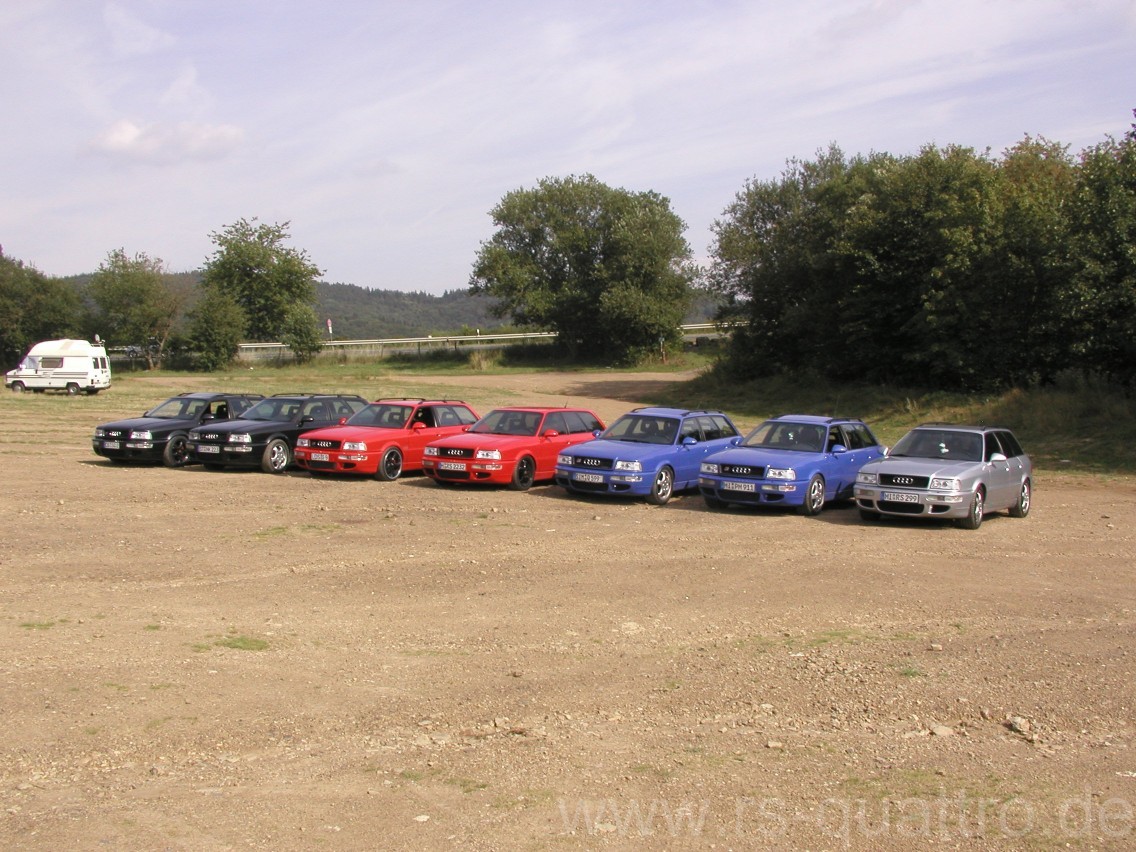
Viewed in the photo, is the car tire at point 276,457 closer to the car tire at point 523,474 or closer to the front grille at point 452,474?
the front grille at point 452,474

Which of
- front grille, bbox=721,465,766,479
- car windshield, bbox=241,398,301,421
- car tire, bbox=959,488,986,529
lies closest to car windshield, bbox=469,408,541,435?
front grille, bbox=721,465,766,479

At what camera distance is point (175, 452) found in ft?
69.1

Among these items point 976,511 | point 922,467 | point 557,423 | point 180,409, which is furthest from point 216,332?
point 976,511

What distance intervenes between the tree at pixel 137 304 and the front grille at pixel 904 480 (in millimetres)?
59736

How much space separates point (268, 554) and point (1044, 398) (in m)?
23.2

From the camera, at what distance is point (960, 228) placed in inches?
1232

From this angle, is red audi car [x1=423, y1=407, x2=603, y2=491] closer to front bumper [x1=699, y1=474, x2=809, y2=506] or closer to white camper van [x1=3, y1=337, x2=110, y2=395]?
front bumper [x1=699, y1=474, x2=809, y2=506]

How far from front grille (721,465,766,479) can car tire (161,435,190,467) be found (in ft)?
35.3

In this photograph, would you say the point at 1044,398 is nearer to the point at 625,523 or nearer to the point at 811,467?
the point at 811,467

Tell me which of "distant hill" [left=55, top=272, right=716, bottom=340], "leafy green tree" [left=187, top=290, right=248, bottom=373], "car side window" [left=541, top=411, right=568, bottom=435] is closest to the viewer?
"car side window" [left=541, top=411, right=568, bottom=435]

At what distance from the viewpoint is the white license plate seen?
15.0 metres

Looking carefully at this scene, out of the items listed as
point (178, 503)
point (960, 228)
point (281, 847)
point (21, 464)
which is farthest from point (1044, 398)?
point (281, 847)

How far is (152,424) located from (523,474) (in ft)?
26.5

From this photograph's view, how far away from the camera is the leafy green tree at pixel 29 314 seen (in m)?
70.2
